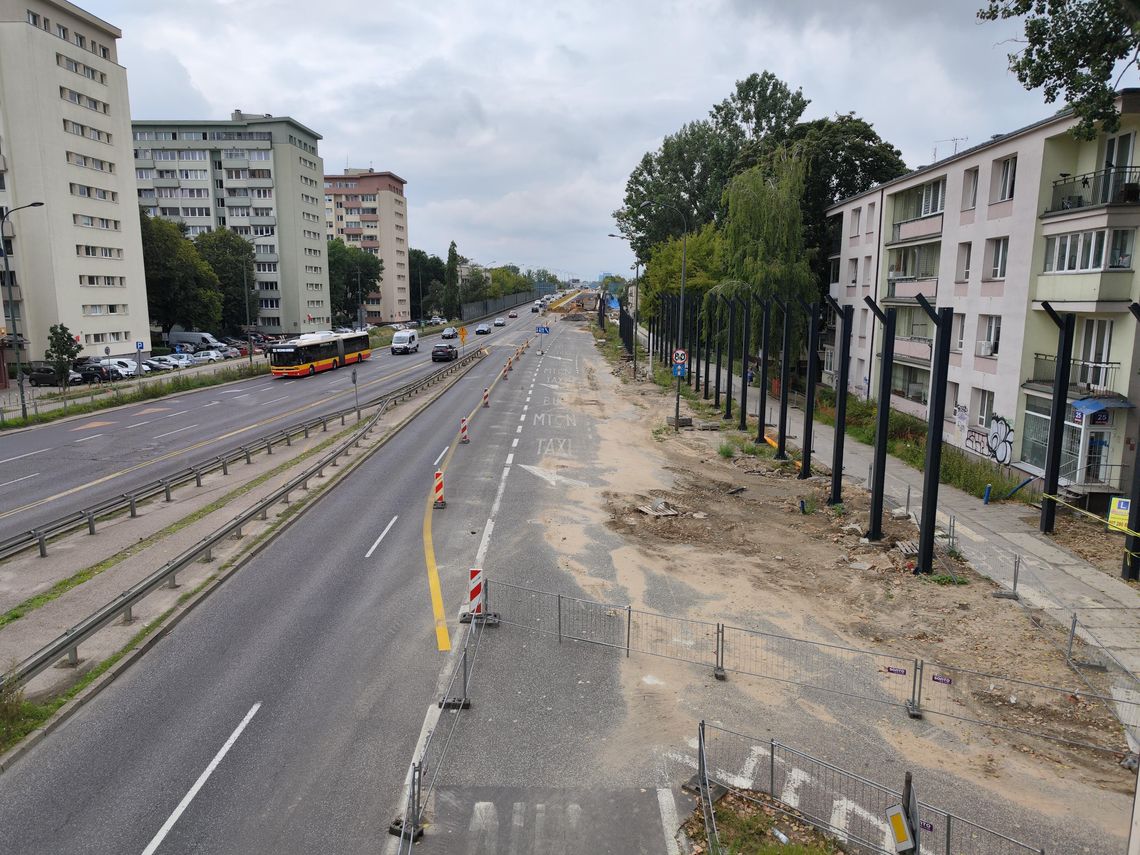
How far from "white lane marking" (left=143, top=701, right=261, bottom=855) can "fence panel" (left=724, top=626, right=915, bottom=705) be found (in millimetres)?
7367

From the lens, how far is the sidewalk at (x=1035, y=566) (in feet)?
47.1

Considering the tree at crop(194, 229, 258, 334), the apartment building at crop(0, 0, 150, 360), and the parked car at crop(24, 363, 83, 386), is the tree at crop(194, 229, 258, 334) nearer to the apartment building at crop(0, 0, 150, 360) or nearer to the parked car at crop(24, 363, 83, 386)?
the apartment building at crop(0, 0, 150, 360)

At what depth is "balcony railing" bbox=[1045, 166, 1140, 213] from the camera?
2233 cm

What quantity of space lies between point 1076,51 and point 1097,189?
7738 mm

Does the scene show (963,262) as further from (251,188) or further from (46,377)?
(251,188)

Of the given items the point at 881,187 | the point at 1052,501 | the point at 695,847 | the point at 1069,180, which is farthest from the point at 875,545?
the point at 881,187

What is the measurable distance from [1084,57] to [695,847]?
19.7m

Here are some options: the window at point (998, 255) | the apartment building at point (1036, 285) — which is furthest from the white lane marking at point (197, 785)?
the window at point (998, 255)

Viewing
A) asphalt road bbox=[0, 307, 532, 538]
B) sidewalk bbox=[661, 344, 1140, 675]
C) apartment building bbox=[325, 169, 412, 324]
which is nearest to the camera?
sidewalk bbox=[661, 344, 1140, 675]

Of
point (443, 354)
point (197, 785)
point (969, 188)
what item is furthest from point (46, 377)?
point (969, 188)

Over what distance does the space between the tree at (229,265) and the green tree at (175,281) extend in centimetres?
555

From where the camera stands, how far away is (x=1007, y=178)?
28.7 meters

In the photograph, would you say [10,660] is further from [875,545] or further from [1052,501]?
[1052,501]

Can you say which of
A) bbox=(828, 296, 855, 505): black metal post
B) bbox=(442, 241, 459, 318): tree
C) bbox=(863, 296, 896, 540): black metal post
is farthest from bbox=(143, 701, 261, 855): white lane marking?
bbox=(442, 241, 459, 318): tree
